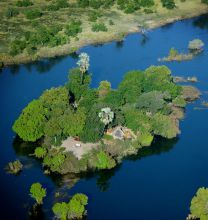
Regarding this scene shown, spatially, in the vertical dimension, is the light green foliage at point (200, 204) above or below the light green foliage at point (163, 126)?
below

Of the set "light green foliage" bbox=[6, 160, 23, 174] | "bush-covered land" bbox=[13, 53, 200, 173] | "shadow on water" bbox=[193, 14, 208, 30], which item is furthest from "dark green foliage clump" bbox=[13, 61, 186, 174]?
"shadow on water" bbox=[193, 14, 208, 30]

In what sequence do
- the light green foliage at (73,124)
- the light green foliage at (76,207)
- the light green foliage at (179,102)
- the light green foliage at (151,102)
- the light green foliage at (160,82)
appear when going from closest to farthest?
the light green foliage at (76,207) < the light green foliage at (73,124) < the light green foliage at (151,102) < the light green foliage at (160,82) < the light green foliage at (179,102)

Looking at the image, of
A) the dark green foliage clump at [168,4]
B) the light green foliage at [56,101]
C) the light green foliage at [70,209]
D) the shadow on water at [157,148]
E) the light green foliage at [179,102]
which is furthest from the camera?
the dark green foliage clump at [168,4]

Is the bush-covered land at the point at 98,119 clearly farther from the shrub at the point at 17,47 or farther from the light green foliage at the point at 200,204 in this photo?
the shrub at the point at 17,47

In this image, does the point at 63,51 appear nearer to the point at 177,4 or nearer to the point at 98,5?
the point at 98,5

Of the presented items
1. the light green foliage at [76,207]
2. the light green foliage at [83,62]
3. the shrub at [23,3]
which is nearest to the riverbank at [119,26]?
the shrub at [23,3]

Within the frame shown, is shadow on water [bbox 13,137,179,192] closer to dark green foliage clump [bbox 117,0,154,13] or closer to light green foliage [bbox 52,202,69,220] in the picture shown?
light green foliage [bbox 52,202,69,220]

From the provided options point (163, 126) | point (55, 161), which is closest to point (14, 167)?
point (55, 161)

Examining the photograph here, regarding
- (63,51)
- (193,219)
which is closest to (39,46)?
(63,51)
